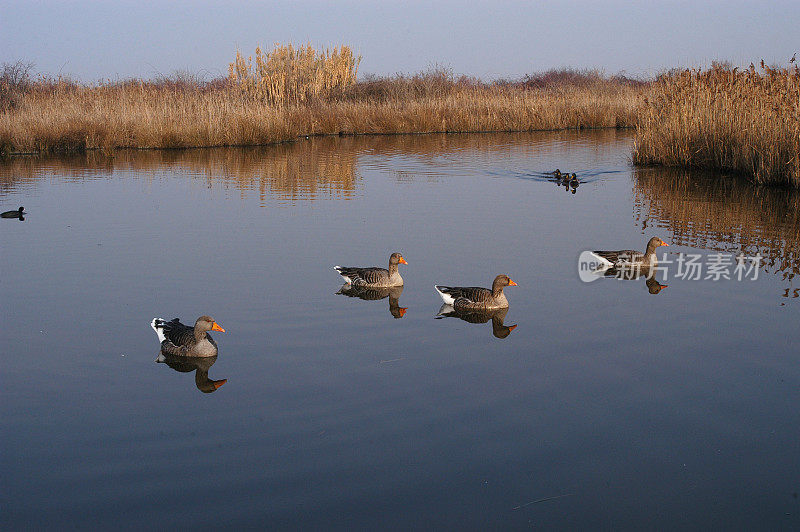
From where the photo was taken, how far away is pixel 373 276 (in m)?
Answer: 8.94

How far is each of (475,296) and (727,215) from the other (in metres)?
6.96

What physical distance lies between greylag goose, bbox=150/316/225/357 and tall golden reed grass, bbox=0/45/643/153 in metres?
18.6

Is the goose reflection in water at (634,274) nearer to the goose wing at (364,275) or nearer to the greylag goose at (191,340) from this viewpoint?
the goose wing at (364,275)

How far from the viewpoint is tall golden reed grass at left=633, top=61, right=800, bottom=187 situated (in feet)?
48.0

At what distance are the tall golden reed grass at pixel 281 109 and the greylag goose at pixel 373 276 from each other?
16.9m

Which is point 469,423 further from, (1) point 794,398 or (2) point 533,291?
(2) point 533,291

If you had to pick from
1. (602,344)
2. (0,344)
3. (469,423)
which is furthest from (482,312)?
(0,344)

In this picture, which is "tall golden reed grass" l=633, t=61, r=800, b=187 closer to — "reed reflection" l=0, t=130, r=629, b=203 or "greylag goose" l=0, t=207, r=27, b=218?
"reed reflection" l=0, t=130, r=629, b=203

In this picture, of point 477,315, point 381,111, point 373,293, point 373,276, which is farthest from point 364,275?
point 381,111

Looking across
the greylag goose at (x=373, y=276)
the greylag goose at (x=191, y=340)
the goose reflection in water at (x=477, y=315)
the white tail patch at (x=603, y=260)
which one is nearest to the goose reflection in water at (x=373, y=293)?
the greylag goose at (x=373, y=276)

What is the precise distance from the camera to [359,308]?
27.6 feet

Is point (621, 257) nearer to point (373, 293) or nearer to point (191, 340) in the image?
point (373, 293)

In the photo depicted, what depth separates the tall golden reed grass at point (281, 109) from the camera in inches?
979

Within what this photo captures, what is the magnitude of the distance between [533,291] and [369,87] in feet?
93.4
